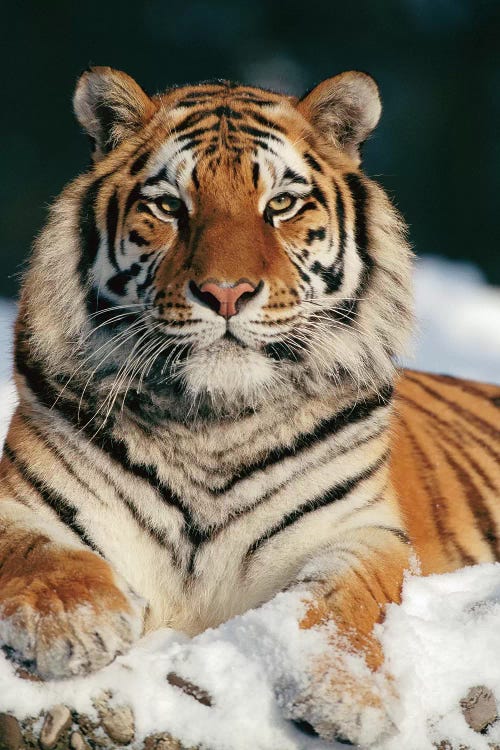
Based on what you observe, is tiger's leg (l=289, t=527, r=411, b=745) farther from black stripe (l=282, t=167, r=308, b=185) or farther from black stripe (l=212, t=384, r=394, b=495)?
black stripe (l=282, t=167, r=308, b=185)

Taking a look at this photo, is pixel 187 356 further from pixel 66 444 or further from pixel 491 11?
pixel 491 11

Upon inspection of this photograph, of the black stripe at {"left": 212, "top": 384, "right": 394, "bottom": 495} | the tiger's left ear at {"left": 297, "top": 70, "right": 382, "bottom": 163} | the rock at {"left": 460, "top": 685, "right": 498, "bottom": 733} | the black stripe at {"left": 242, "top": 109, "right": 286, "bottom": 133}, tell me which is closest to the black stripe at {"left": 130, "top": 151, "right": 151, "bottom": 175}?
the black stripe at {"left": 242, "top": 109, "right": 286, "bottom": 133}

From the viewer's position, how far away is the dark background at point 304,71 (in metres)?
4.41

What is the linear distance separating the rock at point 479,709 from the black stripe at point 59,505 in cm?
63

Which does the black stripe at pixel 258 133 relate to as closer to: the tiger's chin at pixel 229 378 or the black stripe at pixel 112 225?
the black stripe at pixel 112 225

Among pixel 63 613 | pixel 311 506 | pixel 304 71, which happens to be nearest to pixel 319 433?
pixel 311 506

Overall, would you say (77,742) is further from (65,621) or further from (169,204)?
(169,204)

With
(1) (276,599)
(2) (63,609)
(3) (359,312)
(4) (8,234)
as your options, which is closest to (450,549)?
(3) (359,312)

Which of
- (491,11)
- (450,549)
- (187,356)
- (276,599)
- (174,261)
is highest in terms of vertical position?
(491,11)

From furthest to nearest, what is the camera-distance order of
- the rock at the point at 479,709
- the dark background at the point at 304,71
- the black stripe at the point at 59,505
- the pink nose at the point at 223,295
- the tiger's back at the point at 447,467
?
the dark background at the point at 304,71
the tiger's back at the point at 447,467
the black stripe at the point at 59,505
the pink nose at the point at 223,295
the rock at the point at 479,709

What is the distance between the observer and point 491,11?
4543 mm

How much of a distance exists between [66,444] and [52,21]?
3130mm

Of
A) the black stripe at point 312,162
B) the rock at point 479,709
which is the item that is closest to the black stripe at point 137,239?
the black stripe at point 312,162

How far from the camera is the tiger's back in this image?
2.27m
